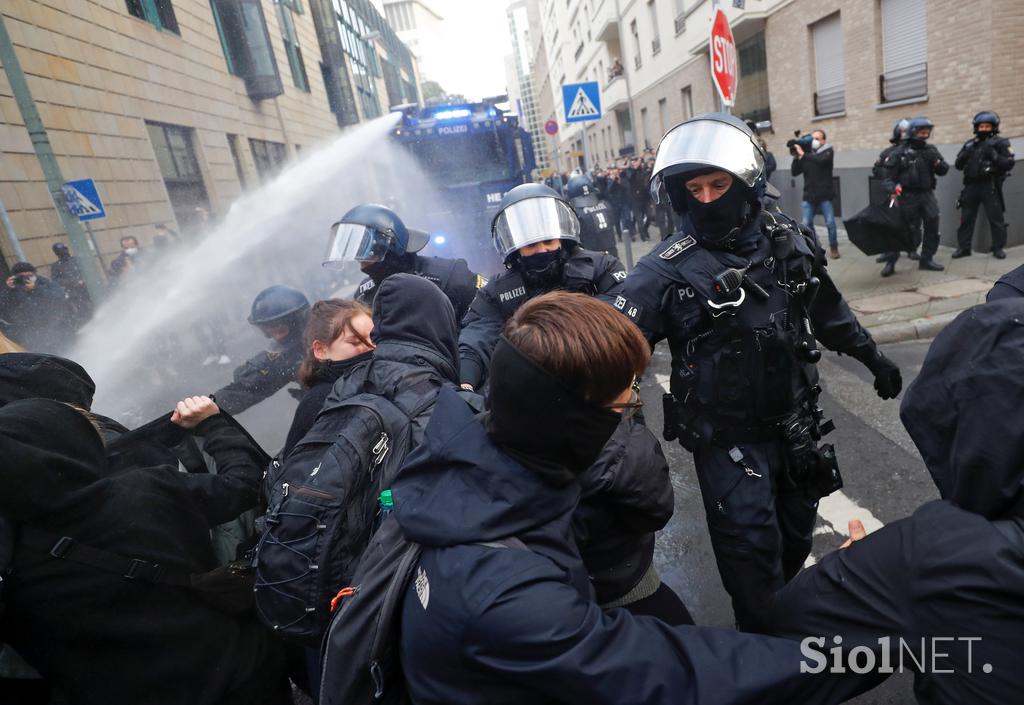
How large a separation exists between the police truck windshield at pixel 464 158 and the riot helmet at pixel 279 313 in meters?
8.30

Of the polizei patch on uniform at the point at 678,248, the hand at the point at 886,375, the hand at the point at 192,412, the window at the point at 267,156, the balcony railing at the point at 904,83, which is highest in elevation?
the window at the point at 267,156

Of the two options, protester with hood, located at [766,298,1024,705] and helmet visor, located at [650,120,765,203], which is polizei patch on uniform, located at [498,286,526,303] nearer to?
helmet visor, located at [650,120,765,203]

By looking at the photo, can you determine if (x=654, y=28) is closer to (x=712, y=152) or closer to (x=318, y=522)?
(x=712, y=152)

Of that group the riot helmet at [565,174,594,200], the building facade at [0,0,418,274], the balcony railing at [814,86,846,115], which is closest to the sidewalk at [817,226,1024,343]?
the riot helmet at [565,174,594,200]

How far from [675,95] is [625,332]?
1890 centimetres

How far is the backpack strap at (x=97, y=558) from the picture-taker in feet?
4.29

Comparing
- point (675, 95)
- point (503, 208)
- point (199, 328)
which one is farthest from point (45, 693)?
point (675, 95)

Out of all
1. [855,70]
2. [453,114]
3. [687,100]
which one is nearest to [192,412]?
[453,114]

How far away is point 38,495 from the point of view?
1.28 m

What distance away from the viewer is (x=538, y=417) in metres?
1.02

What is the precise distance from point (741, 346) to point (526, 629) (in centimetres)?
139

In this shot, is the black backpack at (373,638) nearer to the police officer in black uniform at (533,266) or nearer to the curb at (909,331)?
the police officer in black uniform at (533,266)

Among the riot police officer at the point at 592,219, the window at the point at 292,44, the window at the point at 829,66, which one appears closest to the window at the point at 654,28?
the window at the point at 829,66

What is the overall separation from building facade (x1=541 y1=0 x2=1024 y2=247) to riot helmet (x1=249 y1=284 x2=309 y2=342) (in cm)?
812
